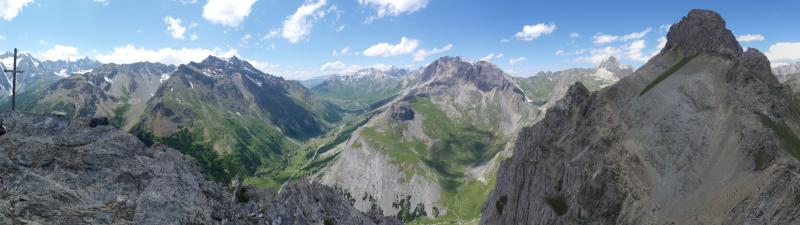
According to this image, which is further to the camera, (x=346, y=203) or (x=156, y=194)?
(x=346, y=203)

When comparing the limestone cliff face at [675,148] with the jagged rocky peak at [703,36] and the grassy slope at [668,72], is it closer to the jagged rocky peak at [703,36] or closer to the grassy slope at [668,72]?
the jagged rocky peak at [703,36]

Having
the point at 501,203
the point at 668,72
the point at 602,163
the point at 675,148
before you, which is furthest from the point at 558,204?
the point at 668,72

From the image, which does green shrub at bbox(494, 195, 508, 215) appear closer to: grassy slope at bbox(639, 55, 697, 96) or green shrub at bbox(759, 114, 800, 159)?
grassy slope at bbox(639, 55, 697, 96)

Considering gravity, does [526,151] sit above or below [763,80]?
below

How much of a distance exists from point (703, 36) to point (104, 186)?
16375 centimetres

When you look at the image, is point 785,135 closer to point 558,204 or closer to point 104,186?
point 558,204

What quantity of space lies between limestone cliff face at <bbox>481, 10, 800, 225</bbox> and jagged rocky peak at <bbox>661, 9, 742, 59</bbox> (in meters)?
0.39

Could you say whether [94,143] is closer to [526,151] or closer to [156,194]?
[156,194]

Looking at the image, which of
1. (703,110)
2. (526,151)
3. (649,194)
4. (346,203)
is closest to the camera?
(346,203)

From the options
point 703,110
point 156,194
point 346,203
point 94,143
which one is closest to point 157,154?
point 94,143

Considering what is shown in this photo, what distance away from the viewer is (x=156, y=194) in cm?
3834

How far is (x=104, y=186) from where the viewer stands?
3744 centimetres

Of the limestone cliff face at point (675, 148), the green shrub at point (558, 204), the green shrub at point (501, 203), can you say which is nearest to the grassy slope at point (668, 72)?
the limestone cliff face at point (675, 148)

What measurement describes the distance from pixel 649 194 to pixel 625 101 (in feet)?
124
